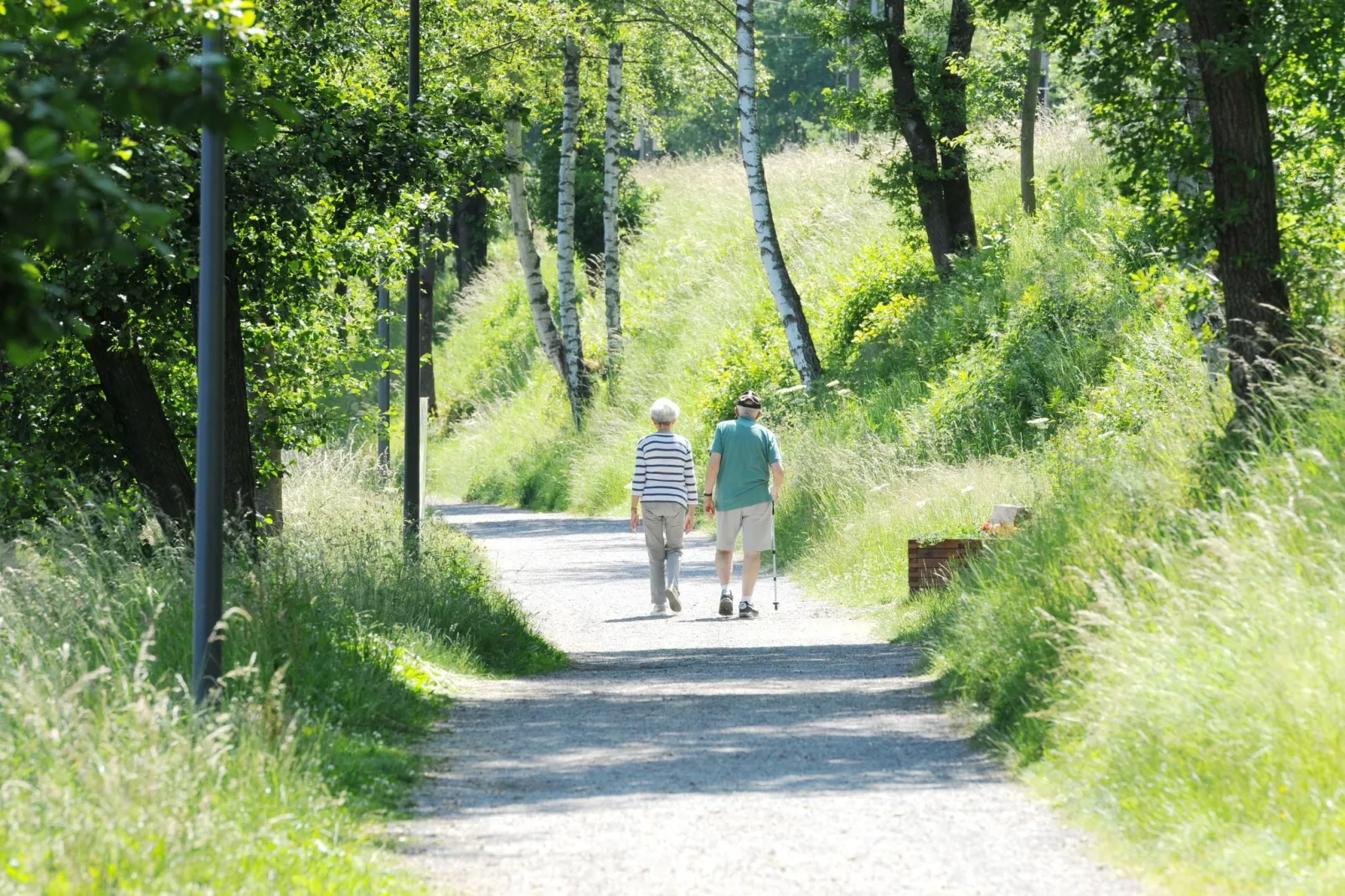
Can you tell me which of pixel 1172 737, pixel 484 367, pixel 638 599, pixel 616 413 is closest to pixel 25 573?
pixel 1172 737

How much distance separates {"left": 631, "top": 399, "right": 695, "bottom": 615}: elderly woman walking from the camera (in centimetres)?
1620

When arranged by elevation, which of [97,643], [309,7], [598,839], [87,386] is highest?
[309,7]

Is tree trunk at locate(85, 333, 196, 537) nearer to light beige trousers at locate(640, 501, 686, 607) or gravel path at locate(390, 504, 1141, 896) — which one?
gravel path at locate(390, 504, 1141, 896)

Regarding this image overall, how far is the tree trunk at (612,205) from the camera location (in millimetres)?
32500

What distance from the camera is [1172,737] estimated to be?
21.7ft

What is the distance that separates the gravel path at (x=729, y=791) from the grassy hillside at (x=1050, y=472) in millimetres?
381

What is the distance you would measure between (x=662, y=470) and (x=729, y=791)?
883 cm

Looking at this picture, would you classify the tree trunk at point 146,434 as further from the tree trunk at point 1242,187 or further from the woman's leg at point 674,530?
the tree trunk at point 1242,187

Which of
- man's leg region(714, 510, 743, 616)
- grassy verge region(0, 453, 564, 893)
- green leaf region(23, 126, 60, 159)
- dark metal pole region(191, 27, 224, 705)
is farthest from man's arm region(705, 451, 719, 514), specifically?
green leaf region(23, 126, 60, 159)

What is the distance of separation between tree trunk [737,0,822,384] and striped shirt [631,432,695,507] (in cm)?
990

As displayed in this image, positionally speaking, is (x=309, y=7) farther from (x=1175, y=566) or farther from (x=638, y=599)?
(x=1175, y=566)

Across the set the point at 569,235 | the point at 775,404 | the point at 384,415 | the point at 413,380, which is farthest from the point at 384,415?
the point at 569,235

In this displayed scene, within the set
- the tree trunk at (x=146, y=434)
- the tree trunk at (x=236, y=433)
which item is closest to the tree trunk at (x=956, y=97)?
the tree trunk at (x=236, y=433)

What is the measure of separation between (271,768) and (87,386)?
353 inches
